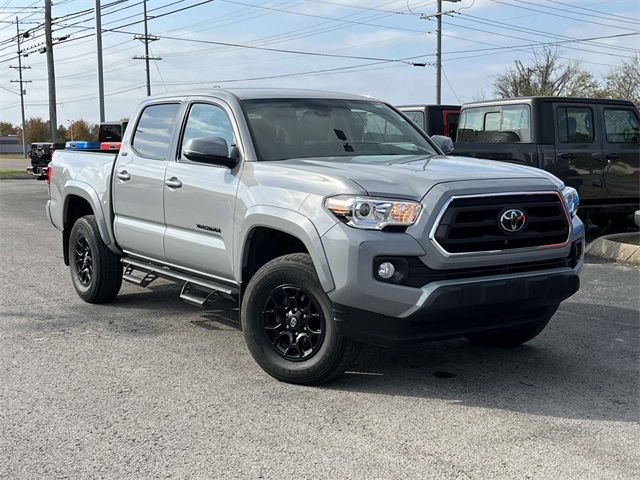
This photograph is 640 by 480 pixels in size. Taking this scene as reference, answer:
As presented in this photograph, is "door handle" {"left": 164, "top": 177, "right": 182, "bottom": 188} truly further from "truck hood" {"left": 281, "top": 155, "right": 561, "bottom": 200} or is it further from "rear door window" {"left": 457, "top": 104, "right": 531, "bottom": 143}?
"rear door window" {"left": 457, "top": 104, "right": 531, "bottom": 143}

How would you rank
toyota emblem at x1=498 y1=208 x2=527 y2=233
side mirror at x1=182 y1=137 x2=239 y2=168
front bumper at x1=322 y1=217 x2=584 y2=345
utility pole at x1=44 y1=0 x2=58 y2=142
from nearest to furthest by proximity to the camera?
front bumper at x1=322 y1=217 x2=584 y2=345, toyota emblem at x1=498 y1=208 x2=527 y2=233, side mirror at x1=182 y1=137 x2=239 y2=168, utility pole at x1=44 y1=0 x2=58 y2=142

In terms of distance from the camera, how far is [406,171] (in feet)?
14.6

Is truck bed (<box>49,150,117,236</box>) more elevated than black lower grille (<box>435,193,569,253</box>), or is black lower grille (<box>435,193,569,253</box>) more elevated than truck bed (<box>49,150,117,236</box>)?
truck bed (<box>49,150,117,236</box>)

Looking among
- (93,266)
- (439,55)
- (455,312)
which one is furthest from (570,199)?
(439,55)

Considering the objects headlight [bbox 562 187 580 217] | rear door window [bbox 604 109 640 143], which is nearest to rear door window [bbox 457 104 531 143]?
rear door window [bbox 604 109 640 143]

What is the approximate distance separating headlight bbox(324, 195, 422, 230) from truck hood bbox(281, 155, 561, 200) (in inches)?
2.1

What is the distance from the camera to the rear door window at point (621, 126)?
35.0ft

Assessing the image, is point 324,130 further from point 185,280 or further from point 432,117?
point 432,117

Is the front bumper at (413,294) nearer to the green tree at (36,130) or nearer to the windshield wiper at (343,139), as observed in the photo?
the windshield wiper at (343,139)

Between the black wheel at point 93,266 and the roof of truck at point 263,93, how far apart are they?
168cm

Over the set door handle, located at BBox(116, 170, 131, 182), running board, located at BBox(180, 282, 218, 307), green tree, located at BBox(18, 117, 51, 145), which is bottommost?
running board, located at BBox(180, 282, 218, 307)

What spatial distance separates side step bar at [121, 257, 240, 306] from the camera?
529 cm

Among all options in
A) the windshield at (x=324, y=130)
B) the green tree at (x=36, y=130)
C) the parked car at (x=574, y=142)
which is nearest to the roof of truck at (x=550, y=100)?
the parked car at (x=574, y=142)

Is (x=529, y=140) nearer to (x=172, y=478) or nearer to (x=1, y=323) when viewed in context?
(x=1, y=323)
